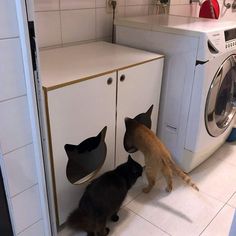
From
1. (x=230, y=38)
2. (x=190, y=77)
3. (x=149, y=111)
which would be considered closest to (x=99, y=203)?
(x=149, y=111)

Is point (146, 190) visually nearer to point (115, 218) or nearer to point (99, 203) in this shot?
point (115, 218)

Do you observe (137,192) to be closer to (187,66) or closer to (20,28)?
(187,66)

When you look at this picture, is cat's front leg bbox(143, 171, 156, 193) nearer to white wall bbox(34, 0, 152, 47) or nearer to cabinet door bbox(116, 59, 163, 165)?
cabinet door bbox(116, 59, 163, 165)

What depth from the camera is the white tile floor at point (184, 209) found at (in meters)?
1.43

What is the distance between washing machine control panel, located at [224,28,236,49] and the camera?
5.19 feet

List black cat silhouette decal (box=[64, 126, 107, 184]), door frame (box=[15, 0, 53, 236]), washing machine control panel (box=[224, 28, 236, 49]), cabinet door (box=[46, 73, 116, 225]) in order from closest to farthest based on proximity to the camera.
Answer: door frame (box=[15, 0, 53, 236]), cabinet door (box=[46, 73, 116, 225]), black cat silhouette decal (box=[64, 126, 107, 184]), washing machine control panel (box=[224, 28, 236, 49])

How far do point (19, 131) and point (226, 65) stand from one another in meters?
1.30

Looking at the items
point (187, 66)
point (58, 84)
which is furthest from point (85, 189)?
point (187, 66)

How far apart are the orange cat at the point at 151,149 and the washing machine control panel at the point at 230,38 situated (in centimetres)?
69

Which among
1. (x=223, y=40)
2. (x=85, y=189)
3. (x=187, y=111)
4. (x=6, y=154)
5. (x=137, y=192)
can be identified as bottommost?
(x=137, y=192)

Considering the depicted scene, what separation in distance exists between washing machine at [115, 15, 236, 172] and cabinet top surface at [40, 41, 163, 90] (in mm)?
116

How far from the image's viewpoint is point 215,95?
5.53 feet

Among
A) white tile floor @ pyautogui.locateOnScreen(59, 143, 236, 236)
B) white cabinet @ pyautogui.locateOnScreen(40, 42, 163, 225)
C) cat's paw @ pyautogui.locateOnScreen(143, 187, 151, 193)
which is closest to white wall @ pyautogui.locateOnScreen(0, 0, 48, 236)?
white cabinet @ pyautogui.locateOnScreen(40, 42, 163, 225)

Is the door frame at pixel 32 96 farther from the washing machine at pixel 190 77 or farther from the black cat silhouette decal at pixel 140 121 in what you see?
the washing machine at pixel 190 77
